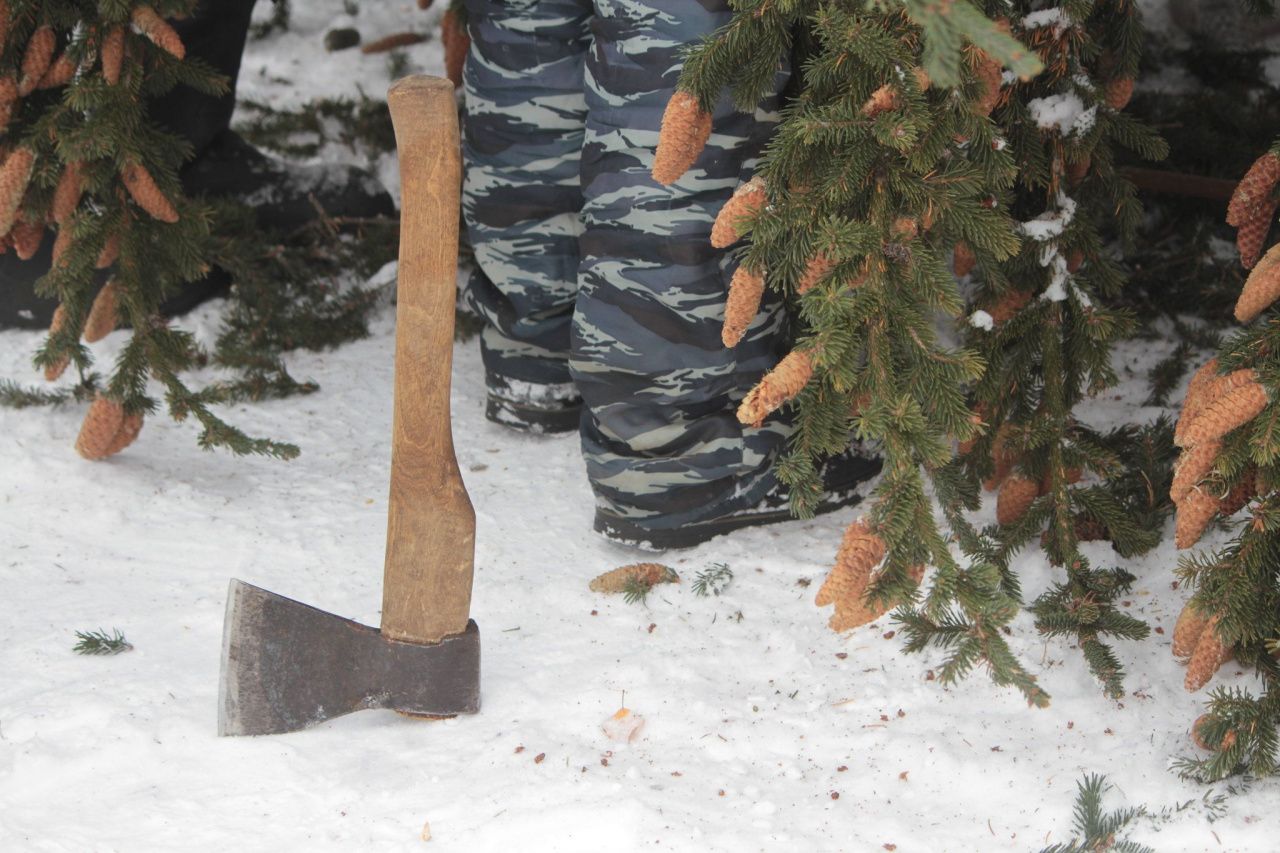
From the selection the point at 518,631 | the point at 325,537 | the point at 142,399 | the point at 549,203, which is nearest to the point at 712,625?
the point at 518,631

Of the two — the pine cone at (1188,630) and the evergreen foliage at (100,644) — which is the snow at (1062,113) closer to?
the pine cone at (1188,630)

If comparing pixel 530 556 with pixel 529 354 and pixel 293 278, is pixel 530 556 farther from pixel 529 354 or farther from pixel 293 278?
pixel 293 278

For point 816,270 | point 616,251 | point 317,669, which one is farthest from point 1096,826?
point 616,251

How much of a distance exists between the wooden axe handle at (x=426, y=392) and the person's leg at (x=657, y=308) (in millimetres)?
582

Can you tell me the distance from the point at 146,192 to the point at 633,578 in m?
1.43

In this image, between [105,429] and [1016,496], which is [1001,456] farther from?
[105,429]

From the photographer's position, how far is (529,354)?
334 centimetres

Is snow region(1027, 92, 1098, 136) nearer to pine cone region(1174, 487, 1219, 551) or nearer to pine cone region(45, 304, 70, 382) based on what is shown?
pine cone region(1174, 487, 1219, 551)

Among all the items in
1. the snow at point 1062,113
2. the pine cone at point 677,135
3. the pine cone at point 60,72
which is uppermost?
the pine cone at point 60,72

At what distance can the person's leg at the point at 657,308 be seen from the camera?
2432 millimetres

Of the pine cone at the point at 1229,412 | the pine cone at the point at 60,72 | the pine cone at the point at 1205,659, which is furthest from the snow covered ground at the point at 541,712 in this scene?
the pine cone at the point at 60,72

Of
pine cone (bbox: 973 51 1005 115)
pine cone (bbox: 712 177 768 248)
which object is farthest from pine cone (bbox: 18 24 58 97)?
pine cone (bbox: 973 51 1005 115)

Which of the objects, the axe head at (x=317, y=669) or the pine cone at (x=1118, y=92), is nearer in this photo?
the axe head at (x=317, y=669)

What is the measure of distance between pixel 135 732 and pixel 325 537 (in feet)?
2.72
